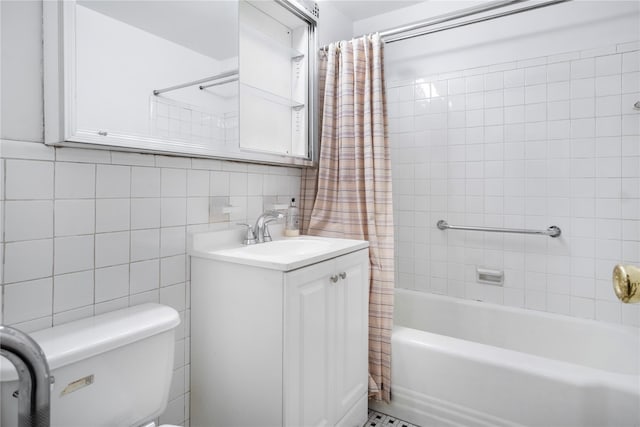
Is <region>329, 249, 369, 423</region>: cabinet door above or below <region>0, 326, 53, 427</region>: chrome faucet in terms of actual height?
below

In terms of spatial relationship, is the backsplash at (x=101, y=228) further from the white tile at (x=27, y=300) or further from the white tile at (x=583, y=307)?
the white tile at (x=583, y=307)

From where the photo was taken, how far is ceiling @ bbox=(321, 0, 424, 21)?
2.26 meters

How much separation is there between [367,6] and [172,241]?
1.94 meters

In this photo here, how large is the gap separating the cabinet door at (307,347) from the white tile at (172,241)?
488 millimetres

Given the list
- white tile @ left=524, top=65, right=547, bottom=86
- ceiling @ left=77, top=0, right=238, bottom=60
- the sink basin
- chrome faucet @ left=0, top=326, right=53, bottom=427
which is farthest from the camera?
white tile @ left=524, top=65, right=547, bottom=86

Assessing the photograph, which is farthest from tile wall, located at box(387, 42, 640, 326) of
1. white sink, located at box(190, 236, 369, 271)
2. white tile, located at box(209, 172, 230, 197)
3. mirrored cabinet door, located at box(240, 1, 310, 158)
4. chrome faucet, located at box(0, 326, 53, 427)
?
chrome faucet, located at box(0, 326, 53, 427)

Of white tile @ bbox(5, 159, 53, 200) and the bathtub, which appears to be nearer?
white tile @ bbox(5, 159, 53, 200)

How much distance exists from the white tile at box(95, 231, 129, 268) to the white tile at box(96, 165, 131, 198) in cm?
13

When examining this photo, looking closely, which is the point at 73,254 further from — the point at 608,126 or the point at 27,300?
the point at 608,126

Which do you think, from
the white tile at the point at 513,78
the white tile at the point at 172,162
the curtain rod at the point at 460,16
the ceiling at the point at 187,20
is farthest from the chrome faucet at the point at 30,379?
the white tile at the point at 513,78

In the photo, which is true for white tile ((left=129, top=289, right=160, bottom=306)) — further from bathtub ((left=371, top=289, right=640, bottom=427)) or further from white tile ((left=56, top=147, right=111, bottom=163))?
bathtub ((left=371, top=289, right=640, bottom=427))

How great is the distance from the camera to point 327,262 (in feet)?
4.55

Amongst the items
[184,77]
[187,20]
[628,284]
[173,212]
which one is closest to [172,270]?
[173,212]

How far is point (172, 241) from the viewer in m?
1.36
